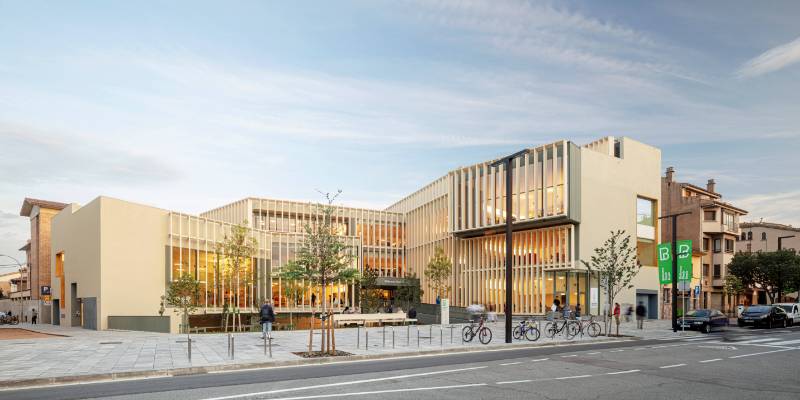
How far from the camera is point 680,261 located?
3666 centimetres

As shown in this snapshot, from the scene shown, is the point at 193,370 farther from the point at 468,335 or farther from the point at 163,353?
the point at 468,335

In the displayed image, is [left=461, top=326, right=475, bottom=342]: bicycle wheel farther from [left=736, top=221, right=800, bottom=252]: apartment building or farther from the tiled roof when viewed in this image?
[left=736, top=221, right=800, bottom=252]: apartment building

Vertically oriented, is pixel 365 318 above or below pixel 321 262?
below

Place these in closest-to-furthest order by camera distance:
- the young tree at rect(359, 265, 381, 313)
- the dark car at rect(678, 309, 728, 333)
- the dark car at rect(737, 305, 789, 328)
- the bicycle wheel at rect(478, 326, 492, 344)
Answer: the bicycle wheel at rect(478, 326, 492, 344), the dark car at rect(678, 309, 728, 333), the dark car at rect(737, 305, 789, 328), the young tree at rect(359, 265, 381, 313)

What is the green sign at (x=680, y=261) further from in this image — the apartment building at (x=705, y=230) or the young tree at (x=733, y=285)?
the young tree at (x=733, y=285)

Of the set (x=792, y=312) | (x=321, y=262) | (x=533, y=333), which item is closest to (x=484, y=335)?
(x=533, y=333)

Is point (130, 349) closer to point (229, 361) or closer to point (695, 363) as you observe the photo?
point (229, 361)

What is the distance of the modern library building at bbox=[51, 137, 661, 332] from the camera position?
126 ft

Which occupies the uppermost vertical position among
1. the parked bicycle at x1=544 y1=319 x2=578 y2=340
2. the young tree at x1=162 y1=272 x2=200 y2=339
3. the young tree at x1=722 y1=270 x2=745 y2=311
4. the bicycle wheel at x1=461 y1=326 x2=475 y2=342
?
the young tree at x1=162 y1=272 x2=200 y2=339

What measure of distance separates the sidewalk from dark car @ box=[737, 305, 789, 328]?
1891 cm

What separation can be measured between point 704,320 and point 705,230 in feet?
140

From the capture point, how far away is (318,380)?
46.5ft

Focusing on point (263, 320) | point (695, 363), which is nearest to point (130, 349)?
point (263, 320)

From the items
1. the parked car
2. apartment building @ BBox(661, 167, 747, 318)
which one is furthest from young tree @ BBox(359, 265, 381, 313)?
apartment building @ BBox(661, 167, 747, 318)
